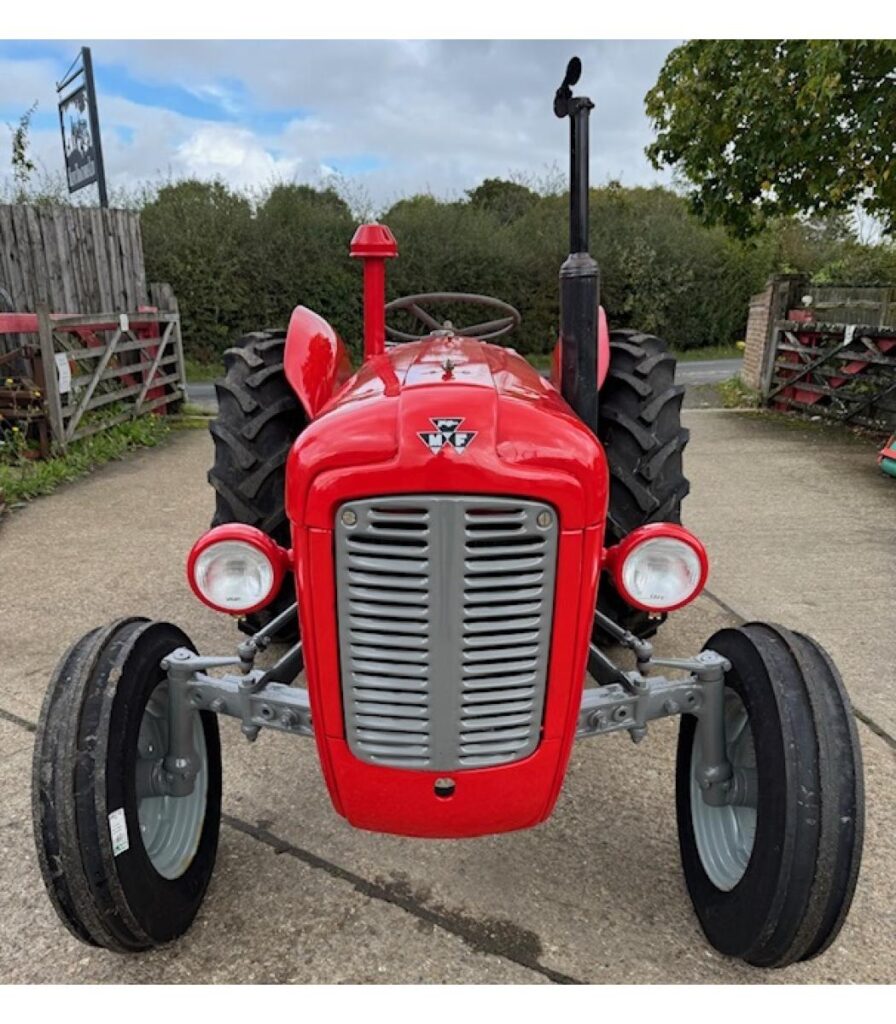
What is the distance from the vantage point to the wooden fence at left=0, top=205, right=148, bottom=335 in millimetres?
7234

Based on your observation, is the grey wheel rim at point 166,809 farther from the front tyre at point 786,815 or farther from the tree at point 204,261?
the tree at point 204,261

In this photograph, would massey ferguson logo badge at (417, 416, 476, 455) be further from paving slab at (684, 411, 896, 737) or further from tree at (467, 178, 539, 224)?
tree at (467, 178, 539, 224)

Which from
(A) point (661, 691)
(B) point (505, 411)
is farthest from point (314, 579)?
(A) point (661, 691)

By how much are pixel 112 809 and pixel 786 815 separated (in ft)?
4.47

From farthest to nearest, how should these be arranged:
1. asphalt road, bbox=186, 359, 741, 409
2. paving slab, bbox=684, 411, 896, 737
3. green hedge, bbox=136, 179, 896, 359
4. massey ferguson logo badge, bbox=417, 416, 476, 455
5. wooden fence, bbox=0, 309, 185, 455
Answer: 1. green hedge, bbox=136, 179, 896, 359
2. asphalt road, bbox=186, 359, 741, 409
3. wooden fence, bbox=0, 309, 185, 455
4. paving slab, bbox=684, 411, 896, 737
5. massey ferguson logo badge, bbox=417, 416, 476, 455

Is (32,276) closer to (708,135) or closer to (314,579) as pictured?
(708,135)

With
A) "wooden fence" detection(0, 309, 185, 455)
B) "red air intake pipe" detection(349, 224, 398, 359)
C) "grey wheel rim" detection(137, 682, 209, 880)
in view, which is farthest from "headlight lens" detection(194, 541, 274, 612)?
"wooden fence" detection(0, 309, 185, 455)

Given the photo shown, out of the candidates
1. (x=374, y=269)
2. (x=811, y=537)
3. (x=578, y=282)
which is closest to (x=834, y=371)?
(x=811, y=537)

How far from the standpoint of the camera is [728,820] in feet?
6.61

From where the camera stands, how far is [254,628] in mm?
2861

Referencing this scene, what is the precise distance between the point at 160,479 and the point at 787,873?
5.31 meters

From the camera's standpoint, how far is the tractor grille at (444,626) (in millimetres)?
1572

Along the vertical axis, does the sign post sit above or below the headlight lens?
above

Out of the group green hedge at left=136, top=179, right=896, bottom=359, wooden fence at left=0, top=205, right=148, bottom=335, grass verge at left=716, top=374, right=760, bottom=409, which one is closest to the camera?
wooden fence at left=0, top=205, right=148, bottom=335
